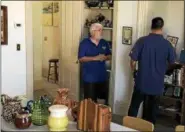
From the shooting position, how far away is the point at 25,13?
3.69m

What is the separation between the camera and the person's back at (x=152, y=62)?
293 cm

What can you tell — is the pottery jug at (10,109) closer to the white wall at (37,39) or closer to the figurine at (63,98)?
the figurine at (63,98)

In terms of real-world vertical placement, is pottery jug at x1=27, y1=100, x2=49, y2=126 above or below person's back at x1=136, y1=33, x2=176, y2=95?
below

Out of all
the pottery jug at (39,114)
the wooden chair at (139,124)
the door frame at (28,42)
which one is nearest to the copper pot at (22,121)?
the pottery jug at (39,114)

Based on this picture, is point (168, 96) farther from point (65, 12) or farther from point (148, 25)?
point (65, 12)

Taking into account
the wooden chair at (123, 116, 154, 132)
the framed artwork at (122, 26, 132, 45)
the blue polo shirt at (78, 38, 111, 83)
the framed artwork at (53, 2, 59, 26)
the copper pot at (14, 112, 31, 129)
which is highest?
the framed artwork at (53, 2, 59, 26)

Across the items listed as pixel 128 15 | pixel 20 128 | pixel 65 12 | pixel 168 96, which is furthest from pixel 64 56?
pixel 20 128

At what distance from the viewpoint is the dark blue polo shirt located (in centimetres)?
294

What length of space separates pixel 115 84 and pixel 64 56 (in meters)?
1.10

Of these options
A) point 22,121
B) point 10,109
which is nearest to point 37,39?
point 10,109

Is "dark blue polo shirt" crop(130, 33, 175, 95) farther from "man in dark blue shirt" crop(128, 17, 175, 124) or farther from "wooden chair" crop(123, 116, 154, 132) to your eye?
"wooden chair" crop(123, 116, 154, 132)

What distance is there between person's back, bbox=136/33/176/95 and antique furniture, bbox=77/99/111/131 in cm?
143

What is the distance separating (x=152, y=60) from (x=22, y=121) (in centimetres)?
164

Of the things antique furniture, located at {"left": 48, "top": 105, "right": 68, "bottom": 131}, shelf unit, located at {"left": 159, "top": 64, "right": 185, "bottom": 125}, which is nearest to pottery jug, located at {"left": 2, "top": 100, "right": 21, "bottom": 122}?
antique furniture, located at {"left": 48, "top": 105, "right": 68, "bottom": 131}
